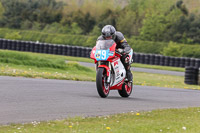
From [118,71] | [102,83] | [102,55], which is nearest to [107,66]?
[102,55]

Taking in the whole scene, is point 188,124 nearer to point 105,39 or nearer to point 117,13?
point 105,39

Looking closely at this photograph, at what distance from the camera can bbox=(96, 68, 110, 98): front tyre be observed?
392 inches

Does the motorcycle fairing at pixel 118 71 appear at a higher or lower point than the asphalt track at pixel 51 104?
higher

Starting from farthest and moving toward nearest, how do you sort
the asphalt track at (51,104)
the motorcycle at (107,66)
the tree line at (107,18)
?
the tree line at (107,18)
the motorcycle at (107,66)
the asphalt track at (51,104)

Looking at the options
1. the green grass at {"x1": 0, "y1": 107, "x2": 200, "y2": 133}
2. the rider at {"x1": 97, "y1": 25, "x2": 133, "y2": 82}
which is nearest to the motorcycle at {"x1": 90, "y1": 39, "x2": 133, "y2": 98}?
the rider at {"x1": 97, "y1": 25, "x2": 133, "y2": 82}

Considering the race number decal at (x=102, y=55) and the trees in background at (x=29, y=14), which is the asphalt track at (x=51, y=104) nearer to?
the race number decal at (x=102, y=55)

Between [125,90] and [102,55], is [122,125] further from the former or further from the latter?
[125,90]

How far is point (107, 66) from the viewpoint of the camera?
1030 cm

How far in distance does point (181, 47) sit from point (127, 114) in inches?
1717

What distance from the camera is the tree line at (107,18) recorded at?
56.8 m

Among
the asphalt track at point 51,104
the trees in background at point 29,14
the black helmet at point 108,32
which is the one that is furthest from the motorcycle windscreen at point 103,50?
the trees in background at point 29,14

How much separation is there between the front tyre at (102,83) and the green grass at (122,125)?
175 centimetres

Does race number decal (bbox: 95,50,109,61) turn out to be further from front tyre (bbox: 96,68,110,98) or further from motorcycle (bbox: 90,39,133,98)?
front tyre (bbox: 96,68,110,98)

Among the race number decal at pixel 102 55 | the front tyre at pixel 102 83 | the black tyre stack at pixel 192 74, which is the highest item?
the race number decal at pixel 102 55
